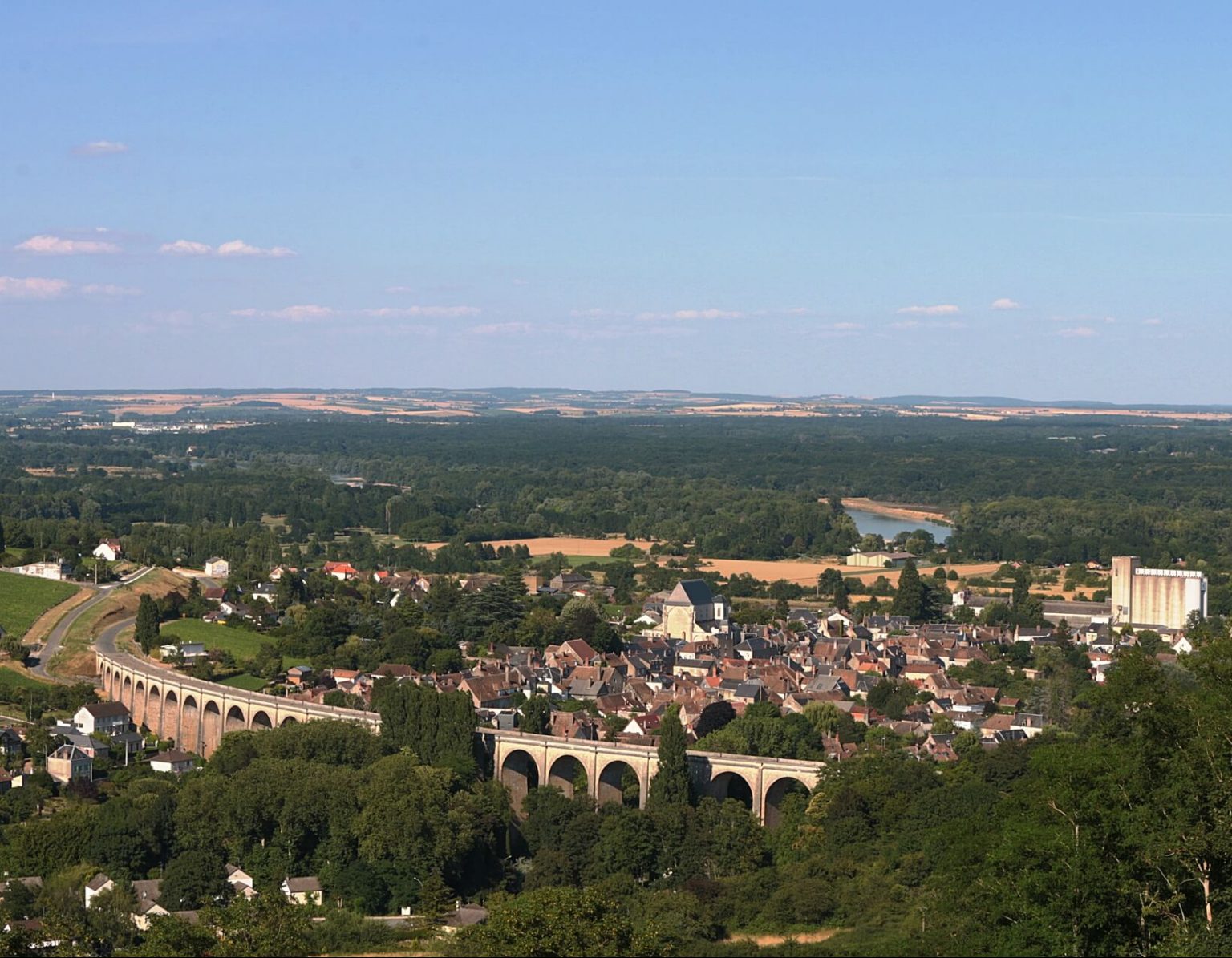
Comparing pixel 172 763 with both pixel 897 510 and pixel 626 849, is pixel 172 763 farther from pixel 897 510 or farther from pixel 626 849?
pixel 897 510

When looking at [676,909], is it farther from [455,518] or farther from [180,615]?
[455,518]

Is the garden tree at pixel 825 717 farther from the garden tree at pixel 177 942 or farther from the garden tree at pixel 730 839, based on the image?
the garden tree at pixel 177 942

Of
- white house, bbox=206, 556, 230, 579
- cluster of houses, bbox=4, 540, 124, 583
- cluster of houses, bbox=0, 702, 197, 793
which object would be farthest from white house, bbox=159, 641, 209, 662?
white house, bbox=206, 556, 230, 579

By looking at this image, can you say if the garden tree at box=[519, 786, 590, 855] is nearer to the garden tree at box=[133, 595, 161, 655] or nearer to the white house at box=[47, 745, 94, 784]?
the white house at box=[47, 745, 94, 784]

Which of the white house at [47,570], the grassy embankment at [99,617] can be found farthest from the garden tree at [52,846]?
the white house at [47,570]

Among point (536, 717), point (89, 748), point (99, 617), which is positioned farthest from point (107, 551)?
point (536, 717)

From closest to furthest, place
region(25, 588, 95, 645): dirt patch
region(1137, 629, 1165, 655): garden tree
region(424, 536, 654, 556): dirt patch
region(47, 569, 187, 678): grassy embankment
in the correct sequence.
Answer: region(47, 569, 187, 678): grassy embankment
region(1137, 629, 1165, 655): garden tree
region(25, 588, 95, 645): dirt patch
region(424, 536, 654, 556): dirt patch

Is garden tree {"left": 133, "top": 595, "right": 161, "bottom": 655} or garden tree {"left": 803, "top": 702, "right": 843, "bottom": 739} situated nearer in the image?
garden tree {"left": 803, "top": 702, "right": 843, "bottom": 739}
